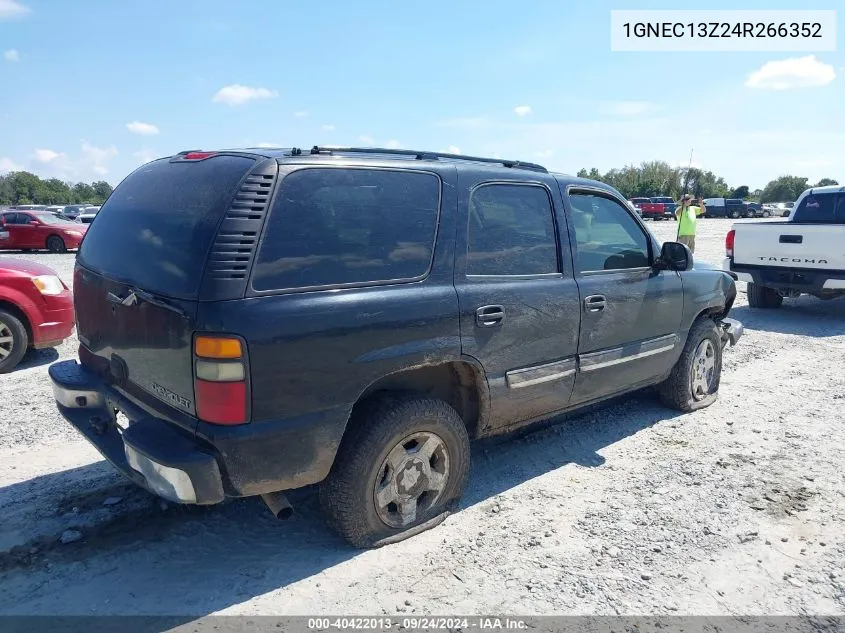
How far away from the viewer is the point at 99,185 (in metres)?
105

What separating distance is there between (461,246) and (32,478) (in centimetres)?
300

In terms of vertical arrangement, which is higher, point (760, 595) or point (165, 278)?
point (165, 278)

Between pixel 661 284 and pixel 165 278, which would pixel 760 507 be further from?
pixel 165 278

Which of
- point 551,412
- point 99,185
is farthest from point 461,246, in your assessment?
point 99,185

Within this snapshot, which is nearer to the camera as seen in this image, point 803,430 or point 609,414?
point 803,430

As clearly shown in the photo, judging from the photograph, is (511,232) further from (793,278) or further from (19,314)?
(793,278)

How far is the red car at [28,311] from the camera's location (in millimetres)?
6023

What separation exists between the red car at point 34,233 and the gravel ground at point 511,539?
1728 cm

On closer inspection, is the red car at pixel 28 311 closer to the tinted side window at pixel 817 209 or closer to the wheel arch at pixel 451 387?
the wheel arch at pixel 451 387

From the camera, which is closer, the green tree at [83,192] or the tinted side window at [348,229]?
the tinted side window at [348,229]

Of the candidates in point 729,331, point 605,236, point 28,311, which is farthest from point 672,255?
point 28,311

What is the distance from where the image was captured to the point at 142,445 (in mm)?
2648

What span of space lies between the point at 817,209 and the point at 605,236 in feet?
24.9

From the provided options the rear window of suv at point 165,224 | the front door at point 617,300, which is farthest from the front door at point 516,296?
the rear window of suv at point 165,224
